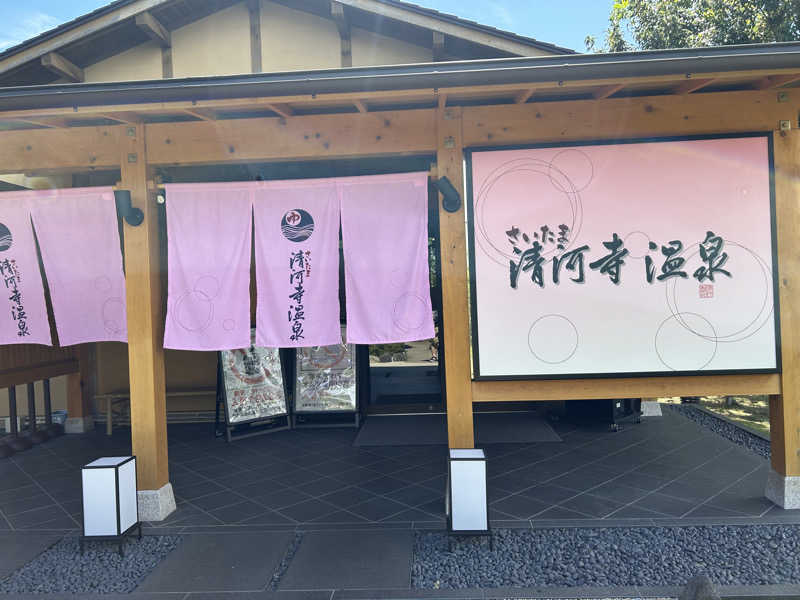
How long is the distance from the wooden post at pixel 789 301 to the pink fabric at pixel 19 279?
7408mm

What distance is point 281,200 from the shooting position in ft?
16.6

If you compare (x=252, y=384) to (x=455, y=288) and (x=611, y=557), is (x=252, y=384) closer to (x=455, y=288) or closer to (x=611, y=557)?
(x=455, y=288)

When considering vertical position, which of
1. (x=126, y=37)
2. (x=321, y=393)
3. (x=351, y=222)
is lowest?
(x=321, y=393)

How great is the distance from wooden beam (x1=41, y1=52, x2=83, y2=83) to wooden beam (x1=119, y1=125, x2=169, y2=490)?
2.18 metres

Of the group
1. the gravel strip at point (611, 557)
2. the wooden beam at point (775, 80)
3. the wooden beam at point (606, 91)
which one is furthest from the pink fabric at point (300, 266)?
the wooden beam at point (775, 80)

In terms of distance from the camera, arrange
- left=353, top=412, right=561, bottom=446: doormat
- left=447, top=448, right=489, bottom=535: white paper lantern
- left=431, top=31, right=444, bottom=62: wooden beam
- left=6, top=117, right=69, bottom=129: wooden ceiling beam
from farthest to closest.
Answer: left=353, top=412, right=561, bottom=446: doormat → left=431, top=31, right=444, bottom=62: wooden beam → left=6, top=117, right=69, bottom=129: wooden ceiling beam → left=447, top=448, right=489, bottom=535: white paper lantern

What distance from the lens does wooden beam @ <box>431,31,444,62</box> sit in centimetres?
618

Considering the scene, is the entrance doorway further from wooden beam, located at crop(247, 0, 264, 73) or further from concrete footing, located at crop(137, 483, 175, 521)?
concrete footing, located at crop(137, 483, 175, 521)

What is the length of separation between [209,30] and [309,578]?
657cm

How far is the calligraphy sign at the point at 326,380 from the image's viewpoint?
883 centimetres

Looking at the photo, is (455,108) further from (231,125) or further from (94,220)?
(94,220)

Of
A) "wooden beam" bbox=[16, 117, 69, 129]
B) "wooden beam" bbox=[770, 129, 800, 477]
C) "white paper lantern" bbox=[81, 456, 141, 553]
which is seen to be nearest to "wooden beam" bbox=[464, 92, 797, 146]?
"wooden beam" bbox=[770, 129, 800, 477]

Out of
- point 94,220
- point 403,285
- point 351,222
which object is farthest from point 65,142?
point 403,285

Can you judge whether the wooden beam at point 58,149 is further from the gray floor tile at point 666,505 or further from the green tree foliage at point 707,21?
the green tree foliage at point 707,21
